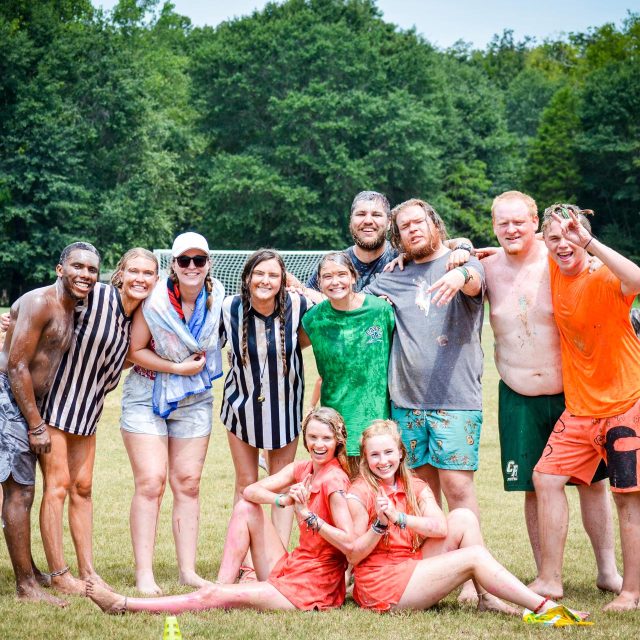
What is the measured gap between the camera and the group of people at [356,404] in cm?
522

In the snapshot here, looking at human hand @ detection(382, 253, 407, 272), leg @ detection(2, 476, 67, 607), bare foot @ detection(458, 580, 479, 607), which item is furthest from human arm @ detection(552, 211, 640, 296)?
leg @ detection(2, 476, 67, 607)

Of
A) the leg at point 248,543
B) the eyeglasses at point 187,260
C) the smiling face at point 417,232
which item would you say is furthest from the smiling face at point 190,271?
the leg at point 248,543

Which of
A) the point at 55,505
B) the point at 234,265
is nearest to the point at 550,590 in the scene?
the point at 55,505

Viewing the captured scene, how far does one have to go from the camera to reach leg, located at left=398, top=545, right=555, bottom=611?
4.99 metres

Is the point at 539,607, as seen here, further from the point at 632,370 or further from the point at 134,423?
the point at 134,423

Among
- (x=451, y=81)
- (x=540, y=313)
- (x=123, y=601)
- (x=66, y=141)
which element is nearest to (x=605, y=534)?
(x=540, y=313)

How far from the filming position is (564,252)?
5.46 meters

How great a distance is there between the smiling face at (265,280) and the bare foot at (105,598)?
191cm

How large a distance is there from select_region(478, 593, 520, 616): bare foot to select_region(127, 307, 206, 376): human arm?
7.15 feet

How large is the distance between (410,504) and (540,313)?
55.1 inches

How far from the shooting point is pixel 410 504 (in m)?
5.22

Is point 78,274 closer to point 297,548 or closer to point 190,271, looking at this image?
point 190,271

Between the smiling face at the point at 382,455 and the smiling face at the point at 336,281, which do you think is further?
the smiling face at the point at 336,281

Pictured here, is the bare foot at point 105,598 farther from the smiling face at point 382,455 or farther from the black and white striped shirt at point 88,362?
the smiling face at point 382,455
